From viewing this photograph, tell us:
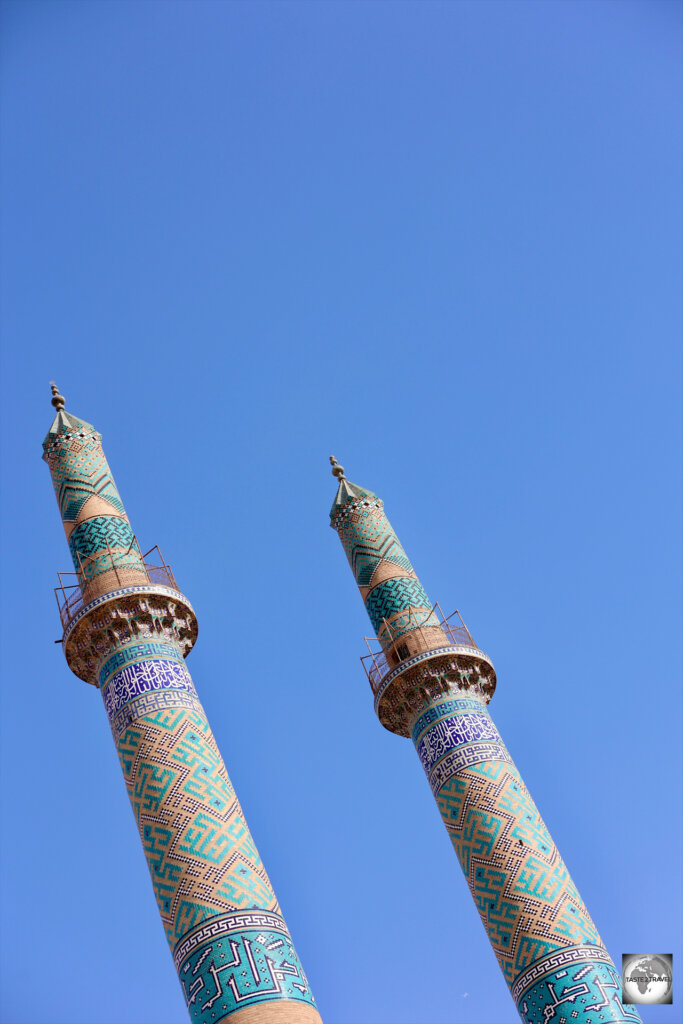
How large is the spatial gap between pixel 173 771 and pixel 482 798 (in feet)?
13.9

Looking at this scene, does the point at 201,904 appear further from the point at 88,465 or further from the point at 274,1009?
the point at 88,465

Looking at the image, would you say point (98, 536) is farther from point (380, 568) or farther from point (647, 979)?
point (647, 979)

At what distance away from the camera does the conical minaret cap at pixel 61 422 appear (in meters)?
15.6

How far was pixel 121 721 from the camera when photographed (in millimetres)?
12070

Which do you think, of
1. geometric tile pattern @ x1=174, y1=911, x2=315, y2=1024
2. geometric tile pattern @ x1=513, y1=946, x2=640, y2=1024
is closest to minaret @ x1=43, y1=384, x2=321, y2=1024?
geometric tile pattern @ x1=174, y1=911, x2=315, y2=1024

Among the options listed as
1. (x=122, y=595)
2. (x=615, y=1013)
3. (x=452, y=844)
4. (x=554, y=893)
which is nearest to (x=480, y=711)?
(x=452, y=844)

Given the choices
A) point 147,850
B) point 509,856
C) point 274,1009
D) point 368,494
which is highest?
point 368,494

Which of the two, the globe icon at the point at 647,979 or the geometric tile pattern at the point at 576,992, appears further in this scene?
the globe icon at the point at 647,979

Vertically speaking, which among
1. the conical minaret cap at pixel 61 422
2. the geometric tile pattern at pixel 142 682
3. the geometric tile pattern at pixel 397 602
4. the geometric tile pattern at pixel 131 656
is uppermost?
the conical minaret cap at pixel 61 422

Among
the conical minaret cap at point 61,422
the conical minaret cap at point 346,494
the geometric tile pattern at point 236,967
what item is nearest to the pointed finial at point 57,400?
the conical minaret cap at point 61,422

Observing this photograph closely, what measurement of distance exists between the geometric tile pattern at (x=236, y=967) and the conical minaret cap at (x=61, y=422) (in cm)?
807

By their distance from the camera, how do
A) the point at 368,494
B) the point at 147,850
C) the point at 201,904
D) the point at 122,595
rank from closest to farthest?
the point at 201,904, the point at 147,850, the point at 122,595, the point at 368,494

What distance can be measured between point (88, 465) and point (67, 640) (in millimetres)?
3056

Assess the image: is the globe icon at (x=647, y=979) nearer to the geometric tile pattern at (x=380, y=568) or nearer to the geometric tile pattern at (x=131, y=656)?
the geometric tile pattern at (x=380, y=568)
